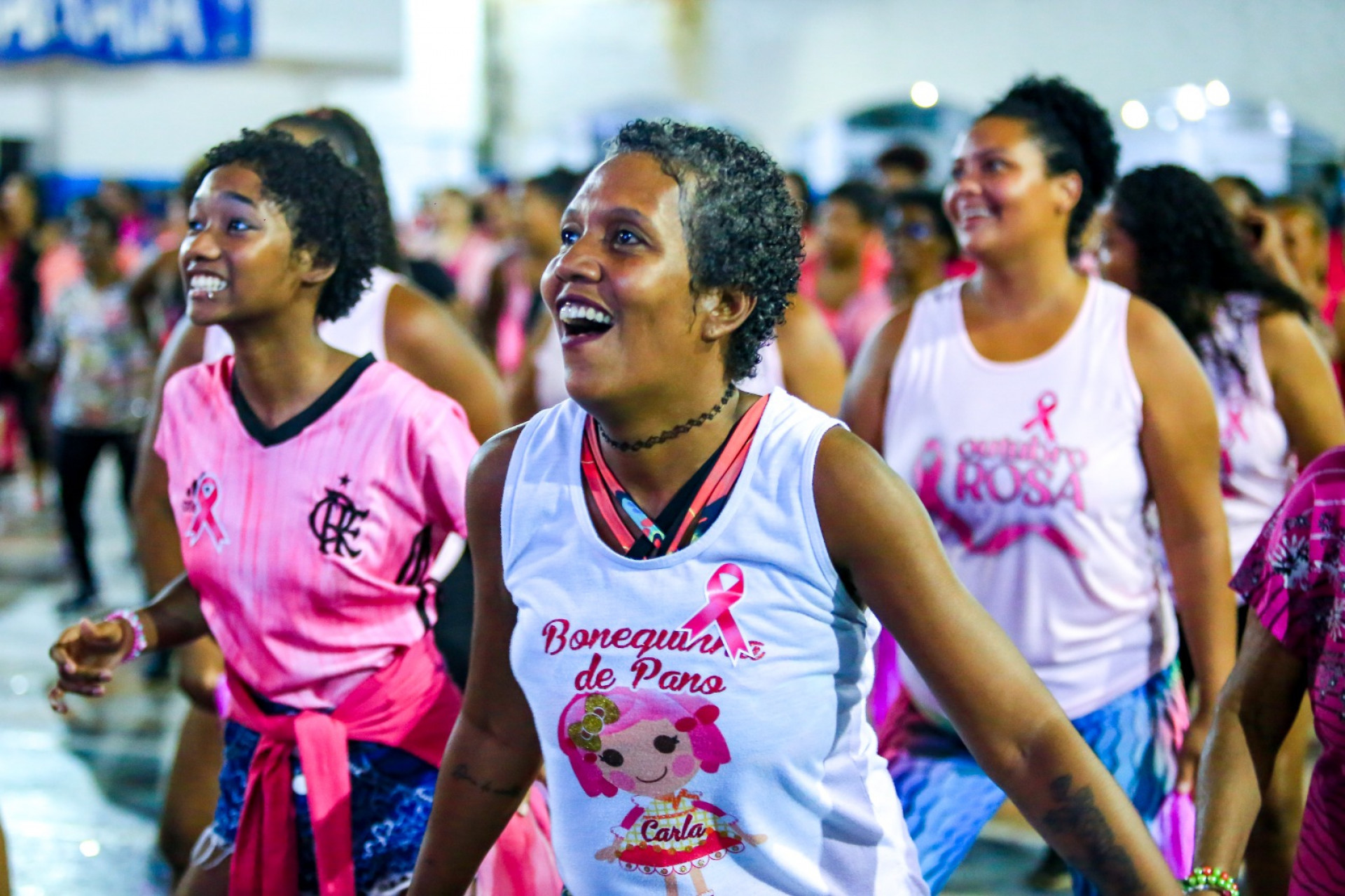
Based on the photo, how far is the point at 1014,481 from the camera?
8.71 ft

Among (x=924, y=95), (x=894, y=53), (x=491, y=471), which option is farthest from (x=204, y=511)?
(x=894, y=53)

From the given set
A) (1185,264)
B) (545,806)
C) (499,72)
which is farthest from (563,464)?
(499,72)

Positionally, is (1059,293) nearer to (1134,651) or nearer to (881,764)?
(1134,651)

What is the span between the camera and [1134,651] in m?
2.68

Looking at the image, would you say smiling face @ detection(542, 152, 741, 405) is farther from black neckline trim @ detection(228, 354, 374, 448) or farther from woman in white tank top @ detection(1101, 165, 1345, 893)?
woman in white tank top @ detection(1101, 165, 1345, 893)

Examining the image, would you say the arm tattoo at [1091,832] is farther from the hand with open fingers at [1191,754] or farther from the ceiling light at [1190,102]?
the ceiling light at [1190,102]

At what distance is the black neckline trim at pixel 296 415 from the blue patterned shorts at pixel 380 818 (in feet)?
1.64

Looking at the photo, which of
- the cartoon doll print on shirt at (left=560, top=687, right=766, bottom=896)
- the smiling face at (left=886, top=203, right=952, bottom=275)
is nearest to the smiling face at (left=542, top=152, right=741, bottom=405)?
the cartoon doll print on shirt at (left=560, top=687, right=766, bottom=896)

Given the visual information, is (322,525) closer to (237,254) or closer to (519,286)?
(237,254)

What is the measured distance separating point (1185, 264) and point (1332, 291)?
4.18m

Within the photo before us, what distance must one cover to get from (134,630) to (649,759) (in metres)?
1.08

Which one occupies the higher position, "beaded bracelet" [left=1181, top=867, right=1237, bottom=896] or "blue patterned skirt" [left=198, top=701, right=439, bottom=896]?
"beaded bracelet" [left=1181, top=867, right=1237, bottom=896]

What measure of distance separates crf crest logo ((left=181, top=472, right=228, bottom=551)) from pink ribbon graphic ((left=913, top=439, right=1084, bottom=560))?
1238mm

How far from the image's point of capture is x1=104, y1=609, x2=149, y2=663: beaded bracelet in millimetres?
2289
